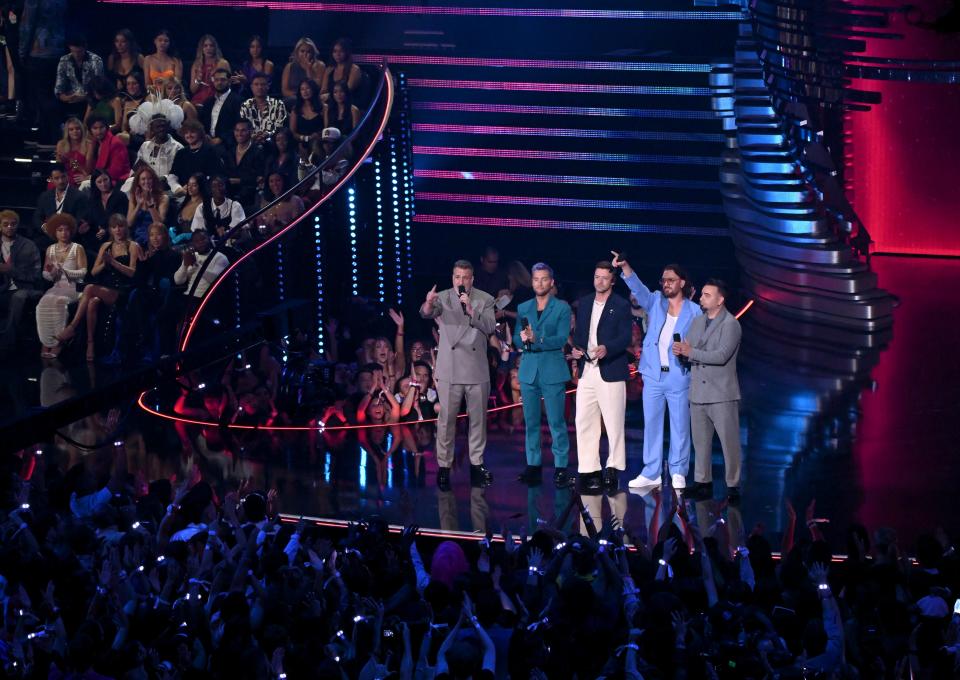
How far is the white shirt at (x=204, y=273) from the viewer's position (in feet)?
37.7

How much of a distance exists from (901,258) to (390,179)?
20.9ft

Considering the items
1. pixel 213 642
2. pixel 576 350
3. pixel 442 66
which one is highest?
pixel 442 66

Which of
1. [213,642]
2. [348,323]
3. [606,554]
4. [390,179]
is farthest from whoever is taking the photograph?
[390,179]

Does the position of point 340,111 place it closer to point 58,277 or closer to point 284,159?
point 284,159

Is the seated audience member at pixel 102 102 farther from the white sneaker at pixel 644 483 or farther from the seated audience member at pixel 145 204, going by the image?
the white sneaker at pixel 644 483

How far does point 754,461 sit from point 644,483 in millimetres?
894

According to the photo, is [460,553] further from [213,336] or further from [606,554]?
[213,336]

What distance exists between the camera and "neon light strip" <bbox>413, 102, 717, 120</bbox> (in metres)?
13.9

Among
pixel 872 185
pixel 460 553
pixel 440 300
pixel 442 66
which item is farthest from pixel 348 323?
pixel 872 185

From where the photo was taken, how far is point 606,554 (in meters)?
5.71

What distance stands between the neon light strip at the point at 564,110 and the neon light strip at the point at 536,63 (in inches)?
15.1

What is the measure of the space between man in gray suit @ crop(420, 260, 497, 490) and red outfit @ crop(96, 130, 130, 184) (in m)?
5.43

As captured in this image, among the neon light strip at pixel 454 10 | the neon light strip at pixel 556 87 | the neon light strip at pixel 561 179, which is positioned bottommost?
the neon light strip at pixel 561 179

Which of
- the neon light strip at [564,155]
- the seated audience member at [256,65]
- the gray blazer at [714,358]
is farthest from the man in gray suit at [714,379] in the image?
the seated audience member at [256,65]
